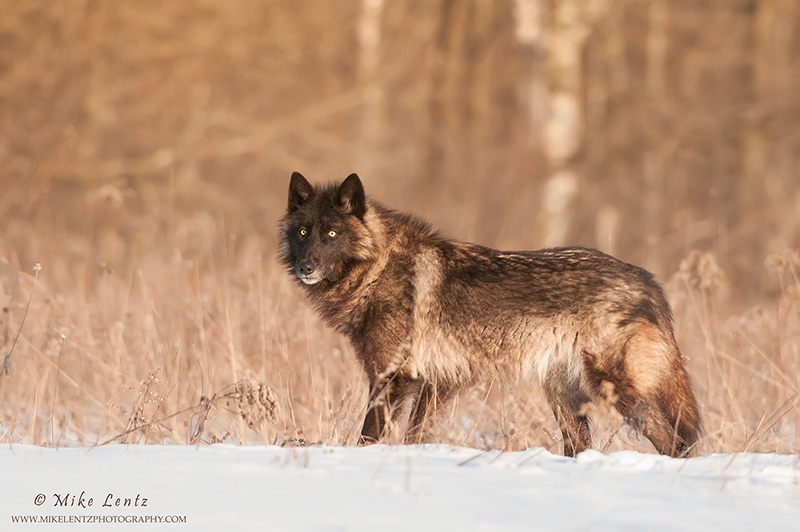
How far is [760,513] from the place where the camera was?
252 cm

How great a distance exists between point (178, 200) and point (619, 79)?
10427 mm

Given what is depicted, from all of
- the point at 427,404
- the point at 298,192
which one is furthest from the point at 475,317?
the point at 298,192

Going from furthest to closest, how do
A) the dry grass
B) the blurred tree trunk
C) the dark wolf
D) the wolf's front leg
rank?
1. the blurred tree trunk
2. the dry grass
3. the wolf's front leg
4. the dark wolf

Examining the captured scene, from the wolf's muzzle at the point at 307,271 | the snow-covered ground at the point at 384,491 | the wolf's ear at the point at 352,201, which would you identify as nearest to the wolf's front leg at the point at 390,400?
the wolf's muzzle at the point at 307,271

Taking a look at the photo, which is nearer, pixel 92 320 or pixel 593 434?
pixel 593 434

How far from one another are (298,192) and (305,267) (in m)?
0.53

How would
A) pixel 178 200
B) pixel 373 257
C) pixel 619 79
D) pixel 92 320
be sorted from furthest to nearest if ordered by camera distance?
pixel 619 79 < pixel 178 200 < pixel 92 320 < pixel 373 257

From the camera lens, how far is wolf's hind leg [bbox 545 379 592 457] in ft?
15.4

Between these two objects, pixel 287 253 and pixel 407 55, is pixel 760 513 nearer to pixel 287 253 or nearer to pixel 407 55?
pixel 287 253

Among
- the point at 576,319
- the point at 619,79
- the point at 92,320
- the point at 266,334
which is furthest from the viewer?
the point at 619,79

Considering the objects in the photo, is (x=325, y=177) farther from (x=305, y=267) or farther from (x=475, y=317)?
(x=475, y=317)

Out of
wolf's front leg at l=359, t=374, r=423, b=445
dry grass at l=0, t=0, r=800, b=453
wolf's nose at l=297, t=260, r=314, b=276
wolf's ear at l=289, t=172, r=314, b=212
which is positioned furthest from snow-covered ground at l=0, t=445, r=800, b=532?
wolf's ear at l=289, t=172, r=314, b=212

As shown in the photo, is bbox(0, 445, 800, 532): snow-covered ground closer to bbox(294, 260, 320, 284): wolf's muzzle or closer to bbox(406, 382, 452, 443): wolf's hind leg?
bbox(406, 382, 452, 443): wolf's hind leg

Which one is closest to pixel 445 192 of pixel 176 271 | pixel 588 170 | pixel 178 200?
pixel 588 170
